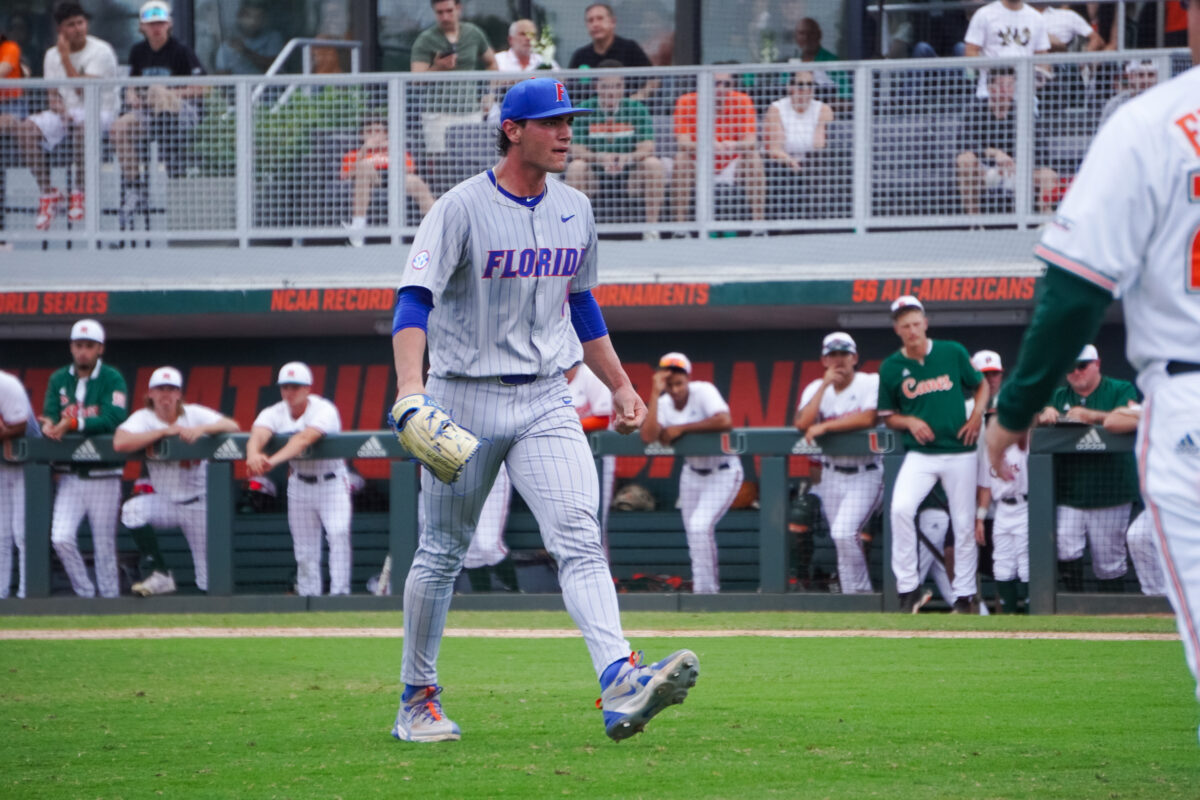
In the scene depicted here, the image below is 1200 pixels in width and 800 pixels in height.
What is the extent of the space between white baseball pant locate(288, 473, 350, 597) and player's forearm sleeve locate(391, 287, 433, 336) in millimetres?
6213

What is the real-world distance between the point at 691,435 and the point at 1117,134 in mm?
7735

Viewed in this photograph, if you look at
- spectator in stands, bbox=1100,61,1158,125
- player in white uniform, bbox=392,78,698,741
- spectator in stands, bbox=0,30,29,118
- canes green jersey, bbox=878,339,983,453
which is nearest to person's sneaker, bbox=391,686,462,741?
player in white uniform, bbox=392,78,698,741

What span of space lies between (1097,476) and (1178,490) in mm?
7162

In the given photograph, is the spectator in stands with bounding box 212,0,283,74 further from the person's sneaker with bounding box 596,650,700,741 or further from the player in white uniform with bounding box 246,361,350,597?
the person's sneaker with bounding box 596,650,700,741

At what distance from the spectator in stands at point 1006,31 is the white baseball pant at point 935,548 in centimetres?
407

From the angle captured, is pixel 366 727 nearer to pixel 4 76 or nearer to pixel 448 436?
pixel 448 436

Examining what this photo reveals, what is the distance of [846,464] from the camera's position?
10086 mm

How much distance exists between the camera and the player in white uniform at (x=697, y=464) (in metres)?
10.1

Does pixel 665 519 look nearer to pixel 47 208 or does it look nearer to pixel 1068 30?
pixel 1068 30

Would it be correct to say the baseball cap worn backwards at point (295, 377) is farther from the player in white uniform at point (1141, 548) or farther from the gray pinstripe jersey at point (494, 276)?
the gray pinstripe jersey at point (494, 276)

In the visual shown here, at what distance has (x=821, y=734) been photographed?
4711mm

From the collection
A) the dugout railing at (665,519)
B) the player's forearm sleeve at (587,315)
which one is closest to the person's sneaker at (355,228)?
the dugout railing at (665,519)

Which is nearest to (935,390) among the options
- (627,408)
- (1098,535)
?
(1098,535)

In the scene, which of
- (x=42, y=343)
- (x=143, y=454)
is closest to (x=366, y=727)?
(x=143, y=454)
